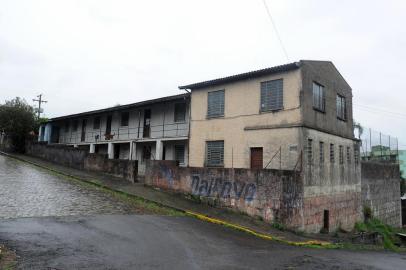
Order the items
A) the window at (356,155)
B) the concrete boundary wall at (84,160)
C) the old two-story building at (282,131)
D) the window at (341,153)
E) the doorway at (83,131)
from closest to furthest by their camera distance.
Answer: the old two-story building at (282,131)
the window at (341,153)
the concrete boundary wall at (84,160)
the window at (356,155)
the doorway at (83,131)

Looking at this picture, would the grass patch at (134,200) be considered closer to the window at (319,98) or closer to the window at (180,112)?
the window at (180,112)

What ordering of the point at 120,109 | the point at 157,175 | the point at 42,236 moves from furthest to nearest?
the point at 120,109
the point at 157,175
the point at 42,236

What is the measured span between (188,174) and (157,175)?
2.36 metres

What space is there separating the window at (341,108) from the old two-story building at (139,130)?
898 centimetres

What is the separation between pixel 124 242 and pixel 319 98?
13202 mm

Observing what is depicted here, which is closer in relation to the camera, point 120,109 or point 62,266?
point 62,266

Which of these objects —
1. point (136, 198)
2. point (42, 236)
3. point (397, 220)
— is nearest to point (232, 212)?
point (136, 198)

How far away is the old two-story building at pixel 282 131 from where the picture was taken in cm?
1614

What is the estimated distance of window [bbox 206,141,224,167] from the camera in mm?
19103

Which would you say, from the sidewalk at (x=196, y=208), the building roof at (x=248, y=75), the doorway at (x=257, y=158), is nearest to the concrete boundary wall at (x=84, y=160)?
the sidewalk at (x=196, y=208)

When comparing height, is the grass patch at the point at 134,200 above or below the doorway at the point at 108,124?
below

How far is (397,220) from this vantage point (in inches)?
1099

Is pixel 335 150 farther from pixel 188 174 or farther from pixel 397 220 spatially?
pixel 397 220

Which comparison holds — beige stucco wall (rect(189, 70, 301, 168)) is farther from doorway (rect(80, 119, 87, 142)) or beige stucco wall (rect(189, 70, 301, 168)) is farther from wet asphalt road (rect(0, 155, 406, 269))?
doorway (rect(80, 119, 87, 142))
